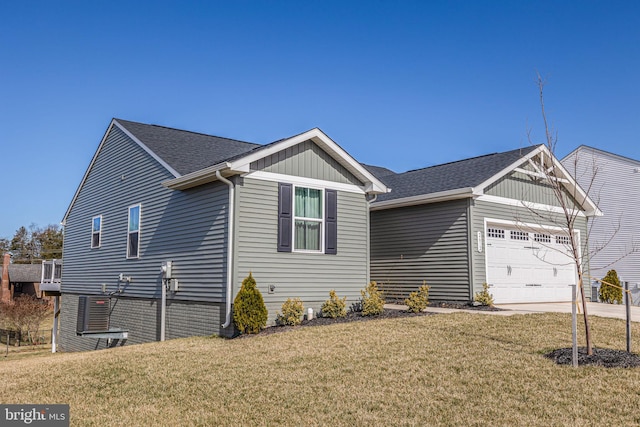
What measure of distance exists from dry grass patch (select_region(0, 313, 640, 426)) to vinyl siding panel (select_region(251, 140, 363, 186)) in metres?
3.83

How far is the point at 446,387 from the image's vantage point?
6.39m

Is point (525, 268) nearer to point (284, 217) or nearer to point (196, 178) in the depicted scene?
point (284, 217)

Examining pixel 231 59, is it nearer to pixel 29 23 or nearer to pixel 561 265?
pixel 29 23

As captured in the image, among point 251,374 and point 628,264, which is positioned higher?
point 628,264

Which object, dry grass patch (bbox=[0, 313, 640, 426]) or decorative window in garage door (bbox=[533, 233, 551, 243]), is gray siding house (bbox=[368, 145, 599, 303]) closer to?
decorative window in garage door (bbox=[533, 233, 551, 243])

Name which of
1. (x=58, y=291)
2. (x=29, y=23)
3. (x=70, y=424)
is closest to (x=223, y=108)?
(x=29, y=23)

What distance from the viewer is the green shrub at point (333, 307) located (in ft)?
40.1

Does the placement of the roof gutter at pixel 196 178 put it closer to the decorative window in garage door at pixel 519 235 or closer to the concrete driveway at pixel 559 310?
the concrete driveway at pixel 559 310

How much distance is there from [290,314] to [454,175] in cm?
738

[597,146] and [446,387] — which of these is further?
[597,146]

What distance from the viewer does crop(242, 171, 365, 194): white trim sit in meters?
11.8

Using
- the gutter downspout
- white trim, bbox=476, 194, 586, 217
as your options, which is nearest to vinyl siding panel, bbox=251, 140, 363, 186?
the gutter downspout

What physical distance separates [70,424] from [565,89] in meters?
16.1

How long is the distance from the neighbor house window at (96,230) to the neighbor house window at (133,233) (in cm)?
245
